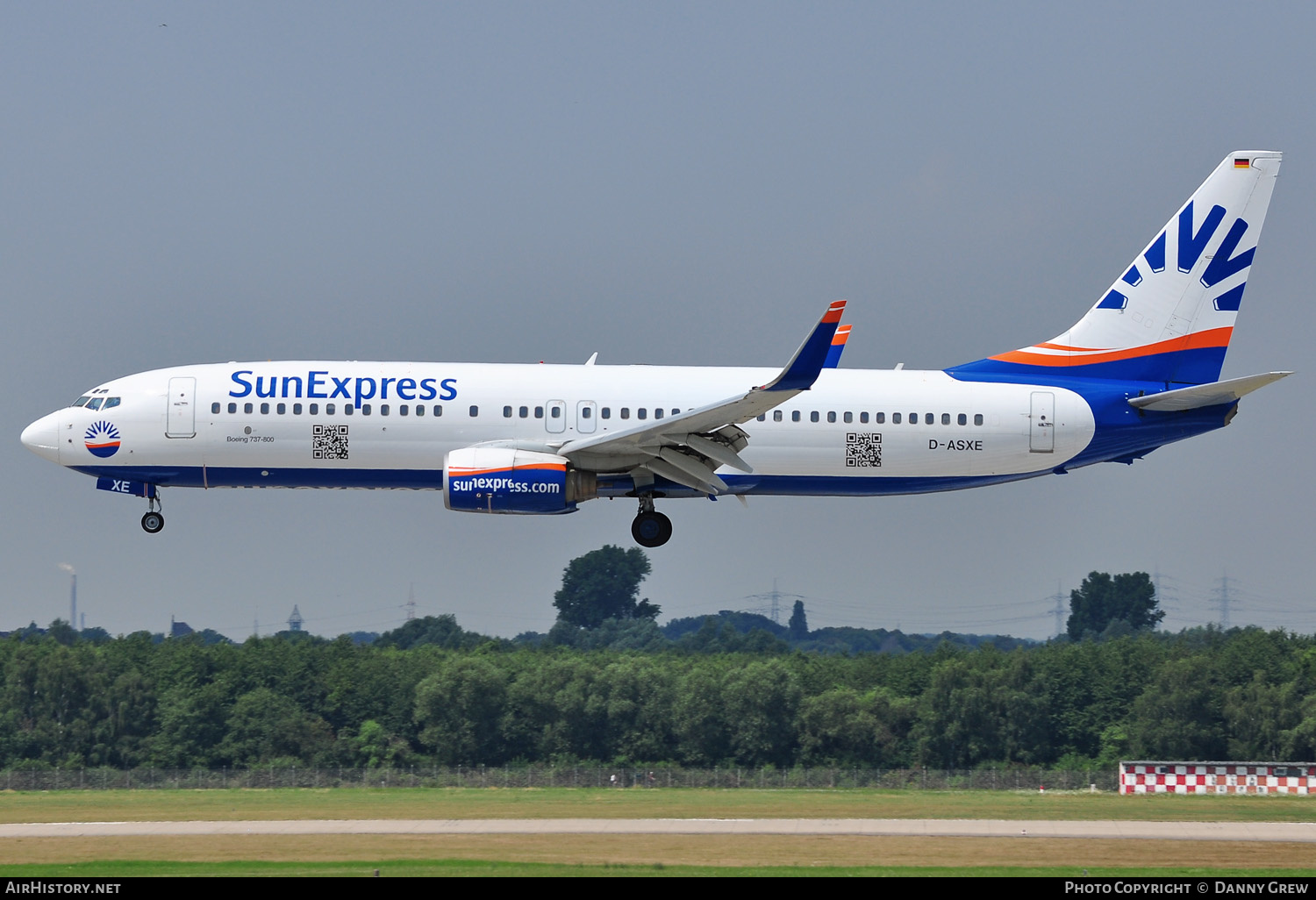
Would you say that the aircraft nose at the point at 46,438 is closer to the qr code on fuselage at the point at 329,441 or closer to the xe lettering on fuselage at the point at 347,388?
the xe lettering on fuselage at the point at 347,388

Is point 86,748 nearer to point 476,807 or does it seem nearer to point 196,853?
point 476,807

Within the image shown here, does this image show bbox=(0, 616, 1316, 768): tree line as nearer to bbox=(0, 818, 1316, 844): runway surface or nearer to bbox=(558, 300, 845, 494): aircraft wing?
bbox=(0, 818, 1316, 844): runway surface

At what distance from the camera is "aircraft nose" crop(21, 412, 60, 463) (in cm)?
4384

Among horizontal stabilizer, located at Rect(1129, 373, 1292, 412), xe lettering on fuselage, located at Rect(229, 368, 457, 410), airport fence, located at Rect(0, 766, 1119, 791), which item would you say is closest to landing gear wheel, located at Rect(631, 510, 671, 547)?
xe lettering on fuselage, located at Rect(229, 368, 457, 410)

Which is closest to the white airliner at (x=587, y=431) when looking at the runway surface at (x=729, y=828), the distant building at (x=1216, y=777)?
the runway surface at (x=729, y=828)

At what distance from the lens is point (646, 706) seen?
279ft

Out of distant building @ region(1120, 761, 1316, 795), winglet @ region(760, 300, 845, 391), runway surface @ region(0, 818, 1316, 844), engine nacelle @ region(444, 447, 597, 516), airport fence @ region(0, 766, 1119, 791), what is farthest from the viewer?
distant building @ region(1120, 761, 1316, 795)

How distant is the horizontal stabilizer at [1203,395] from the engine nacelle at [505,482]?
16.2 metres

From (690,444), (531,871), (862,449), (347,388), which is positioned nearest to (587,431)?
(690,444)

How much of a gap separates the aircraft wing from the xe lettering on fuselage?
3.79 metres

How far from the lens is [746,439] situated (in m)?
42.0

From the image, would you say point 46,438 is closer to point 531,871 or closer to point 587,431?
point 587,431

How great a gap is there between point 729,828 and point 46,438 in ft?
70.0

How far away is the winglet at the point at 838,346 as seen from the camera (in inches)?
1635
